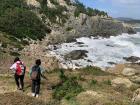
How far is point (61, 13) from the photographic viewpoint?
11800 centimetres

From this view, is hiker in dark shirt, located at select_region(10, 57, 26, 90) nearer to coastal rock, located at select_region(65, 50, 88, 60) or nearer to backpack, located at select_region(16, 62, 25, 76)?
backpack, located at select_region(16, 62, 25, 76)

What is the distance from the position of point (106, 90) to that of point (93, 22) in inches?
4237

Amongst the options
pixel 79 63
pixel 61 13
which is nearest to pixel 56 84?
pixel 79 63

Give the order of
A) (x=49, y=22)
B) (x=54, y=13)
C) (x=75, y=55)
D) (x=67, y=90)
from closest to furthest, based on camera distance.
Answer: (x=67, y=90)
(x=75, y=55)
(x=49, y=22)
(x=54, y=13)

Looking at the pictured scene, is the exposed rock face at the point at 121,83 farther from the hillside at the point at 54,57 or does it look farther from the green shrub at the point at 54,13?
the green shrub at the point at 54,13

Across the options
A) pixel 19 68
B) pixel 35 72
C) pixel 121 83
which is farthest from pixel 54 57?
pixel 35 72

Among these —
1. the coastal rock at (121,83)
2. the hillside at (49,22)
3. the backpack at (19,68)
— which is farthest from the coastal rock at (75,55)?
the backpack at (19,68)

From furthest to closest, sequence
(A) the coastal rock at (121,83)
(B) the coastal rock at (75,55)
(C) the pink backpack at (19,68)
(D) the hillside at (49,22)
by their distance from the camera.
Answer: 1. (D) the hillside at (49,22)
2. (B) the coastal rock at (75,55)
3. (A) the coastal rock at (121,83)
4. (C) the pink backpack at (19,68)

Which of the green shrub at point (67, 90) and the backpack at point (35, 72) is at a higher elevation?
the backpack at point (35, 72)

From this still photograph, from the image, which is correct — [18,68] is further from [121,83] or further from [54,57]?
[54,57]

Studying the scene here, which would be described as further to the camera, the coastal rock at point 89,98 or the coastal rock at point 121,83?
the coastal rock at point 121,83

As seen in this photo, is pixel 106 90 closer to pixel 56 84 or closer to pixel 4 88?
pixel 56 84

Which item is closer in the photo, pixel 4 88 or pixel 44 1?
pixel 4 88

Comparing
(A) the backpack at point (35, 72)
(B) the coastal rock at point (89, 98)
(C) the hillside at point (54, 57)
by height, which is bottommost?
(C) the hillside at point (54, 57)
